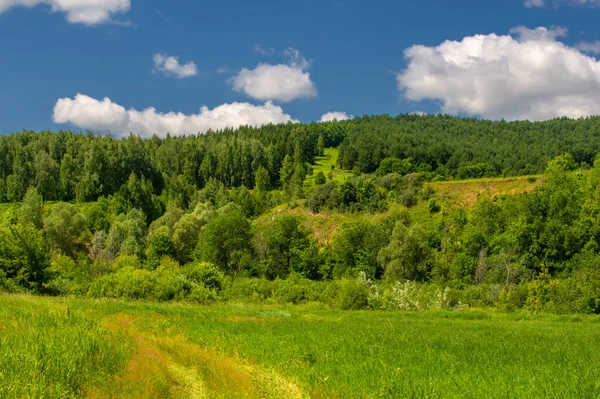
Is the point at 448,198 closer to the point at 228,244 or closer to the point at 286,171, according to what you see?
the point at 228,244

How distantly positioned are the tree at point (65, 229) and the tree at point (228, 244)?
3795 centimetres

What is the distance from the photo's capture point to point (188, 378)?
425 inches

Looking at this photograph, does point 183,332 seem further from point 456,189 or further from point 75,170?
point 75,170

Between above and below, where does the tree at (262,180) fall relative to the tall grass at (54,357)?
above

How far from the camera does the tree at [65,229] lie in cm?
8775

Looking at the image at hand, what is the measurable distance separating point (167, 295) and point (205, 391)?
A: 27.3 meters

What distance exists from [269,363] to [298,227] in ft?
224

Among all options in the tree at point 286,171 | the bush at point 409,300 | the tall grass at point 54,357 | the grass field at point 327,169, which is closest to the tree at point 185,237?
the bush at point 409,300

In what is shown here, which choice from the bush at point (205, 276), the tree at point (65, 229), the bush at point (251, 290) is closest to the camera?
the bush at point (251, 290)

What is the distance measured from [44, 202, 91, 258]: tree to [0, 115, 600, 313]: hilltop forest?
0.92ft

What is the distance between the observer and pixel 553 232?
59.3m

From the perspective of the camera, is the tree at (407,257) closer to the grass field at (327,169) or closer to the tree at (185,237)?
the tree at (185,237)

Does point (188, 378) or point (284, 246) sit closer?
point (188, 378)

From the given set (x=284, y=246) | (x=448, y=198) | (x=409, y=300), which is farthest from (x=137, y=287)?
(x=448, y=198)
